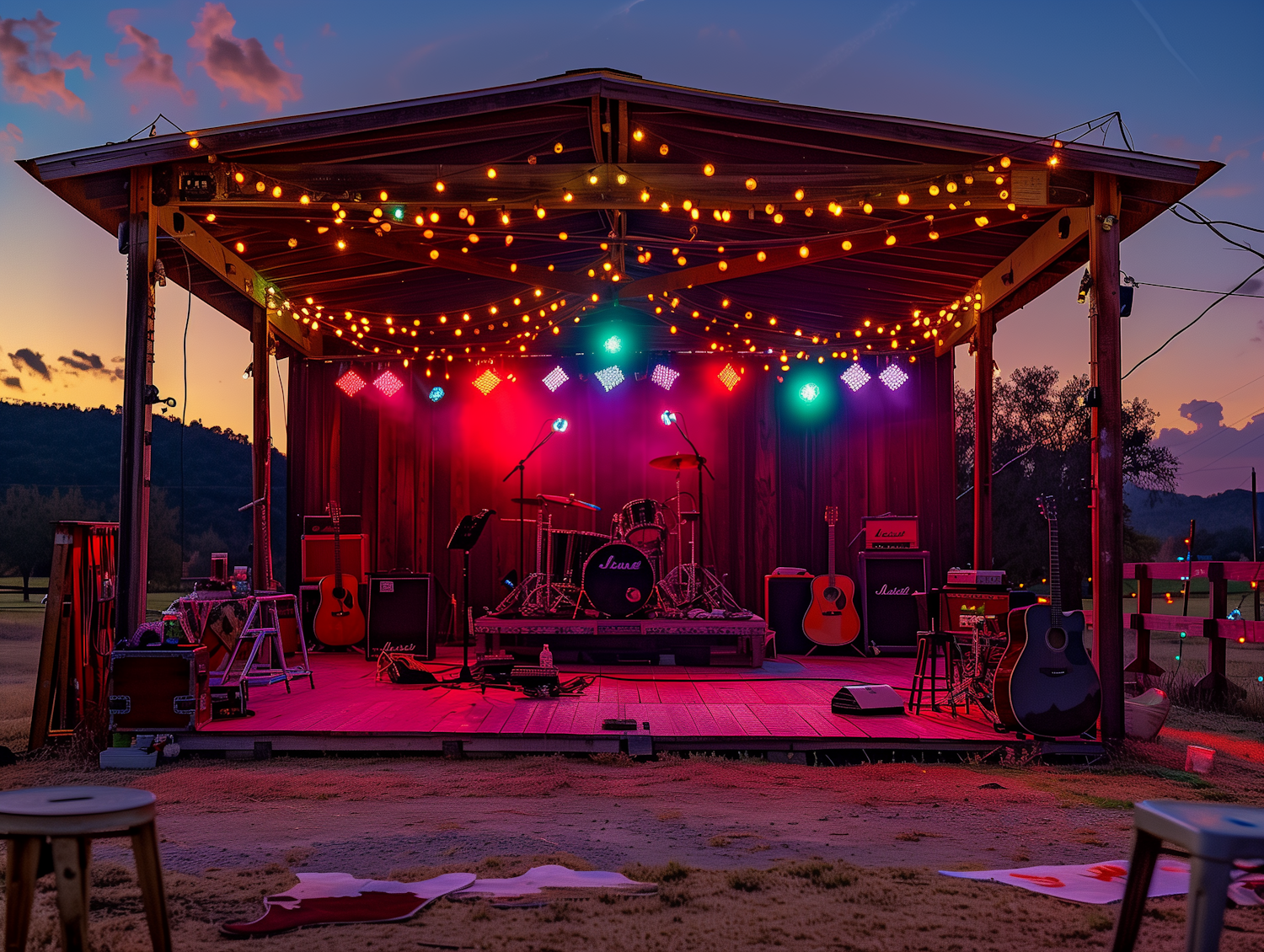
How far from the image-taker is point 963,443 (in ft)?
66.6

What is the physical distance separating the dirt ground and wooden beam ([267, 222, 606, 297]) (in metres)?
3.71

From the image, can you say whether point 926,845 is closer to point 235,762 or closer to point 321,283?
point 235,762

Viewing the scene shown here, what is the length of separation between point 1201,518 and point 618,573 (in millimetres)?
21730

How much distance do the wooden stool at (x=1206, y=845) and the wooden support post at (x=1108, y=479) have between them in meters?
3.56

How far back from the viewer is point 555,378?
10.0 metres

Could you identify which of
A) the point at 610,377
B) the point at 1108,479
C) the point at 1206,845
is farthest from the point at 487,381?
the point at 1206,845

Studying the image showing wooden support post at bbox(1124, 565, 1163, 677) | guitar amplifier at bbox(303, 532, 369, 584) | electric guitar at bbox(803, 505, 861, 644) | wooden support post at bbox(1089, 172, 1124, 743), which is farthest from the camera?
guitar amplifier at bbox(303, 532, 369, 584)

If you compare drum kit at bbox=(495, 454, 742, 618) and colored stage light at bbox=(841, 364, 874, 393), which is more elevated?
colored stage light at bbox=(841, 364, 874, 393)

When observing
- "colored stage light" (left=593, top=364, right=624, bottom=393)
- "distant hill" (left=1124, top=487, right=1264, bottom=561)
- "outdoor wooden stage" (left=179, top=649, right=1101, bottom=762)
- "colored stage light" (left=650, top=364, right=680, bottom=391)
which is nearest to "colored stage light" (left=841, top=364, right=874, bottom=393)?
"colored stage light" (left=650, top=364, right=680, bottom=391)

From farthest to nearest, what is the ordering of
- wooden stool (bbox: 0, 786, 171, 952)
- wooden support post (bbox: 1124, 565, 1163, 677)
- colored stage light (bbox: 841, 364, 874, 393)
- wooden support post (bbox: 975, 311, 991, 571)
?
colored stage light (bbox: 841, 364, 874, 393), wooden support post (bbox: 975, 311, 991, 571), wooden support post (bbox: 1124, 565, 1163, 677), wooden stool (bbox: 0, 786, 171, 952)

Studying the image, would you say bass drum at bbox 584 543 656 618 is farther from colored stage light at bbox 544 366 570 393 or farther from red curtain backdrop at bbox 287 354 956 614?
colored stage light at bbox 544 366 570 393

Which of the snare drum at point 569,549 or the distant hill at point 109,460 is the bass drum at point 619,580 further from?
the distant hill at point 109,460

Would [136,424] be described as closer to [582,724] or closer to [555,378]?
[582,724]

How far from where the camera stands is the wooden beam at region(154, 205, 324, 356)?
19.2ft
